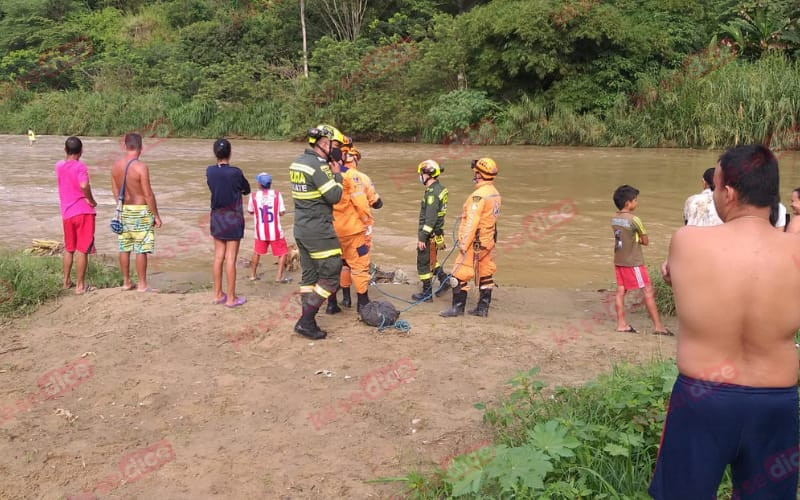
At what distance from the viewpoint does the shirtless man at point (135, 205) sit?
7.27 meters

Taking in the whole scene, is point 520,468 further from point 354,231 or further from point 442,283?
point 442,283

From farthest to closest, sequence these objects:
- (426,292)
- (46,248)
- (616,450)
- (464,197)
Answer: (464,197), (46,248), (426,292), (616,450)

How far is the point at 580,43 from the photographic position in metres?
25.9

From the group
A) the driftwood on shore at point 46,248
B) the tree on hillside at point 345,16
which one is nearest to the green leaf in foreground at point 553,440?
the driftwood on shore at point 46,248

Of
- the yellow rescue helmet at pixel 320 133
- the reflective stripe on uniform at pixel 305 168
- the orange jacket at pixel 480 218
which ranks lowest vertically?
the orange jacket at pixel 480 218

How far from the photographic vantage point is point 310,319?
604cm

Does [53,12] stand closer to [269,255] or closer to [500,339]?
[269,255]

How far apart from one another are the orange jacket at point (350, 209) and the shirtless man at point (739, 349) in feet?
14.6

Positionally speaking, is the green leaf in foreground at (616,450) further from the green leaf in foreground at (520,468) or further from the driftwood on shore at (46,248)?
the driftwood on shore at (46,248)

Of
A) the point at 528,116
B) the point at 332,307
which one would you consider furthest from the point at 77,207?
the point at 528,116

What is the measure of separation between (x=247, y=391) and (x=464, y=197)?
11228 mm

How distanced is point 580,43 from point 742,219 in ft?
82.9

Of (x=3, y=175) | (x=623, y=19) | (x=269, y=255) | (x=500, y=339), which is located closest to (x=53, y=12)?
(x=3, y=175)

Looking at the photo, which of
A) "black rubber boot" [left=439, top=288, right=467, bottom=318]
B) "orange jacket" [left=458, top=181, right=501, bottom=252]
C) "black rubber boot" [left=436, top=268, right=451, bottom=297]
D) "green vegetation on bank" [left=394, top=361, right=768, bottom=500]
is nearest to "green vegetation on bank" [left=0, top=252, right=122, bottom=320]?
"black rubber boot" [left=436, top=268, right=451, bottom=297]
